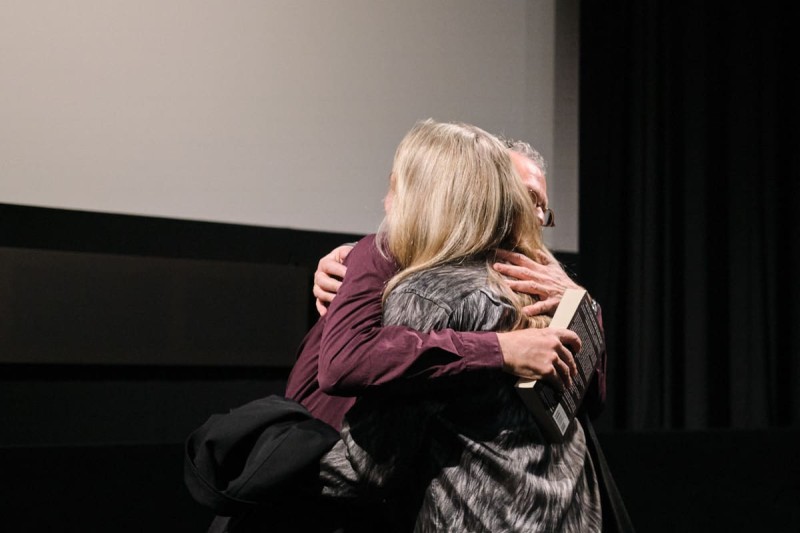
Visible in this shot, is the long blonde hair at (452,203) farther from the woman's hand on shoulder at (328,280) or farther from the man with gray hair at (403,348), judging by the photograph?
the woman's hand on shoulder at (328,280)

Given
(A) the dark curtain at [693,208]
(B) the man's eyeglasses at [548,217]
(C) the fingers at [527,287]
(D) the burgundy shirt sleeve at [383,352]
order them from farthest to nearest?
(A) the dark curtain at [693,208], (B) the man's eyeglasses at [548,217], (C) the fingers at [527,287], (D) the burgundy shirt sleeve at [383,352]

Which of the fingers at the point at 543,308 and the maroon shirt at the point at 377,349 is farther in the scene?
the fingers at the point at 543,308

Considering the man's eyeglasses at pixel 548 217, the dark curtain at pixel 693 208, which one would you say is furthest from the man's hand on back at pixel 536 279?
the dark curtain at pixel 693 208

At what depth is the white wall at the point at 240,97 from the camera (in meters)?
2.37

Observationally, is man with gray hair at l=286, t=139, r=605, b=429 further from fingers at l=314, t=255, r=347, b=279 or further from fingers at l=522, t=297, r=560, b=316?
fingers at l=314, t=255, r=347, b=279

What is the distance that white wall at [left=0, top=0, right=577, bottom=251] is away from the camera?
2.37 metres

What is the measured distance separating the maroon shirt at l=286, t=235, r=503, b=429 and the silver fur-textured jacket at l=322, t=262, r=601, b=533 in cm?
2

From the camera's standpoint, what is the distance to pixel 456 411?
3.90ft

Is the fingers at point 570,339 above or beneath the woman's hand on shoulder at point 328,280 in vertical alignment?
beneath

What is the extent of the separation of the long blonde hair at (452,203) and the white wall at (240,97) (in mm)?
1402

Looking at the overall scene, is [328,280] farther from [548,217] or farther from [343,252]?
[548,217]

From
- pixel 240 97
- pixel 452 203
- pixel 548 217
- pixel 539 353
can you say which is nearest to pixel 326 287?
pixel 452 203

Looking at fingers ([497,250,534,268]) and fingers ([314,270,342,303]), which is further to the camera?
fingers ([314,270,342,303])

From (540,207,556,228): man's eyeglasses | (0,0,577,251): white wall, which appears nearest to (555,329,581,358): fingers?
(540,207,556,228): man's eyeglasses
